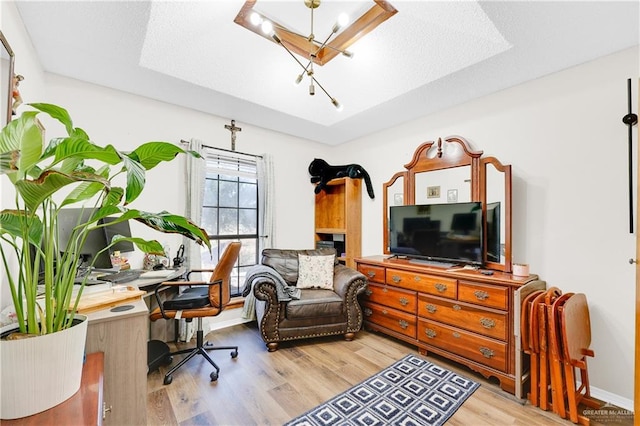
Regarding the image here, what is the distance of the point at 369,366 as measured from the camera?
2357mm

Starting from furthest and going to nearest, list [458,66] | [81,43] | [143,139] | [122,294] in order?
[143,139], [458,66], [81,43], [122,294]

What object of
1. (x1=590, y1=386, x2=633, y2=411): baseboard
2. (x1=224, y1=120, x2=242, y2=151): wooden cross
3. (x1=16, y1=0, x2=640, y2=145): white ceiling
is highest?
(x1=16, y1=0, x2=640, y2=145): white ceiling

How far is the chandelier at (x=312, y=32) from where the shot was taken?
1790 mm

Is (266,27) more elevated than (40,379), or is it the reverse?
(266,27)

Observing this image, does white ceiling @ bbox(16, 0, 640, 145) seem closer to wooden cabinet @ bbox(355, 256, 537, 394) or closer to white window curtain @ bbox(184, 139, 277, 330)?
white window curtain @ bbox(184, 139, 277, 330)

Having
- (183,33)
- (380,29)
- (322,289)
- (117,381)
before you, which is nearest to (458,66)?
(380,29)

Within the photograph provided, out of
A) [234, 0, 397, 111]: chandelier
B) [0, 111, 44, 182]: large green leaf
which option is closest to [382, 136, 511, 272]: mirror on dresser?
[234, 0, 397, 111]: chandelier

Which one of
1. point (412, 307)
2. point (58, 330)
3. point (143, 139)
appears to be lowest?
point (412, 307)

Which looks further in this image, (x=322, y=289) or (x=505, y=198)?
(x=322, y=289)

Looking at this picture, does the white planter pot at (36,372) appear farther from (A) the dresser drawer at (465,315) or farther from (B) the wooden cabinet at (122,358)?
(A) the dresser drawer at (465,315)

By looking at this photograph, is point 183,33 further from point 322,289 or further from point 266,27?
point 322,289

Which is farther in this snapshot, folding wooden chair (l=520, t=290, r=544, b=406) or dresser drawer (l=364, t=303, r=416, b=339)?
dresser drawer (l=364, t=303, r=416, b=339)

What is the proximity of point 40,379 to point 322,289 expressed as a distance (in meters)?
2.46

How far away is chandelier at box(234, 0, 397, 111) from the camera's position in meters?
1.79
